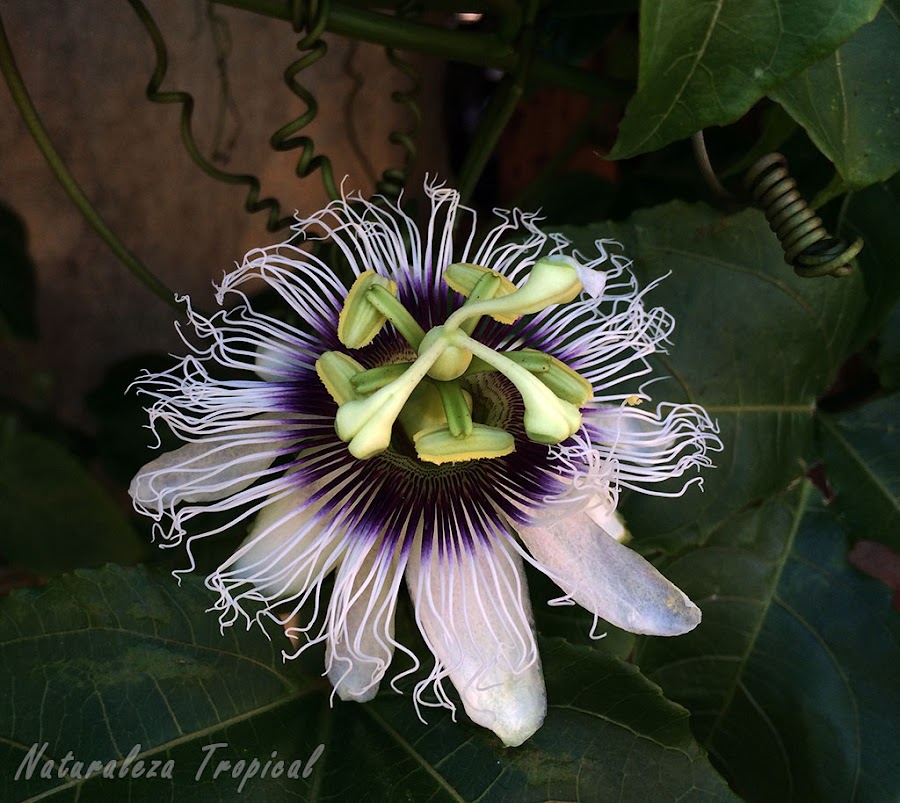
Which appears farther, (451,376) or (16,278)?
(16,278)

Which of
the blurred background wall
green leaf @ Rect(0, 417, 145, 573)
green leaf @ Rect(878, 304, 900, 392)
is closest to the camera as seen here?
green leaf @ Rect(878, 304, 900, 392)

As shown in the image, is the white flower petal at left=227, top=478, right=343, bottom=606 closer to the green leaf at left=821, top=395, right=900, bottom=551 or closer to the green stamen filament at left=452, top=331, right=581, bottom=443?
the green stamen filament at left=452, top=331, right=581, bottom=443

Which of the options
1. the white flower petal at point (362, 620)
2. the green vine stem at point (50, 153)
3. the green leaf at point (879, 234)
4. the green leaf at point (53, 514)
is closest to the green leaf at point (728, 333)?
the green leaf at point (879, 234)

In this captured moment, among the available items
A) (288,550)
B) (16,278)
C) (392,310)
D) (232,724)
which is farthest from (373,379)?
(16,278)

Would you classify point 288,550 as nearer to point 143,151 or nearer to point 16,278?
point 16,278

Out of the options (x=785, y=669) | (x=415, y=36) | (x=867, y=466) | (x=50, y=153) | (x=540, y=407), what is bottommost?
(x=785, y=669)

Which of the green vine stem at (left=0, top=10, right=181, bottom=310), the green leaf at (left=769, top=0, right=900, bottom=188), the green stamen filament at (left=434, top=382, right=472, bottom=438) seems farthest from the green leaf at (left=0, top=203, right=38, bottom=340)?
the green leaf at (left=769, top=0, right=900, bottom=188)
